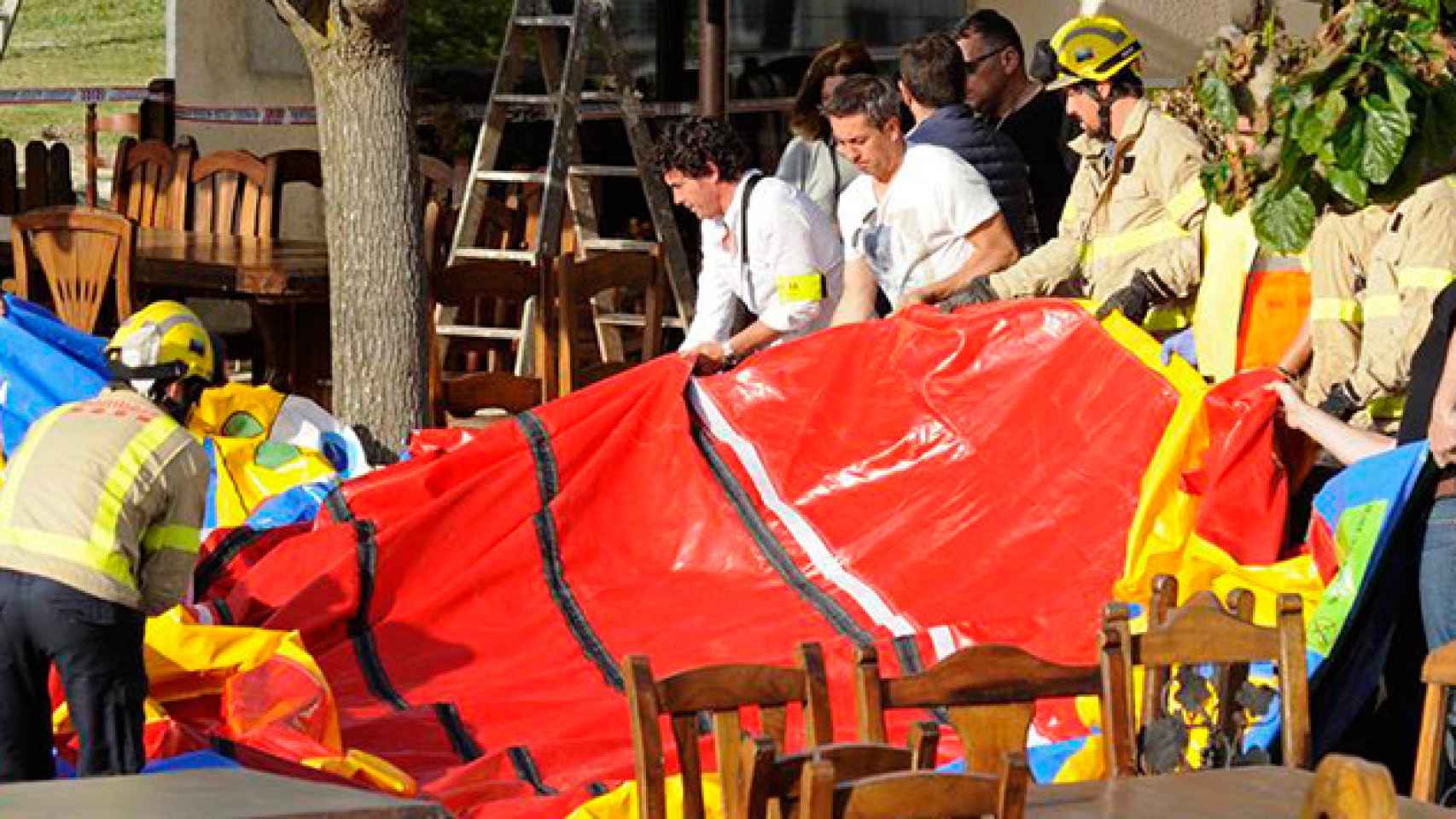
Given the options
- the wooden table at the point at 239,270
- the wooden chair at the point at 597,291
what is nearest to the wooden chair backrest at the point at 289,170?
the wooden table at the point at 239,270

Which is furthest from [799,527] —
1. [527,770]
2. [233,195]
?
[233,195]

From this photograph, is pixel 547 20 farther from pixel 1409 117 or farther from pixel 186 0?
pixel 1409 117

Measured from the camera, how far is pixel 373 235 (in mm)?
9281

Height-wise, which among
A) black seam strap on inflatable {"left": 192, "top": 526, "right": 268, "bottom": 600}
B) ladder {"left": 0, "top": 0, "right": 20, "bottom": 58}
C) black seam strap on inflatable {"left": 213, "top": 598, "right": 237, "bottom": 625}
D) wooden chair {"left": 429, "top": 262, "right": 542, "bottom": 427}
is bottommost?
black seam strap on inflatable {"left": 213, "top": 598, "right": 237, "bottom": 625}

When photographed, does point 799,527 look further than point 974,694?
Yes

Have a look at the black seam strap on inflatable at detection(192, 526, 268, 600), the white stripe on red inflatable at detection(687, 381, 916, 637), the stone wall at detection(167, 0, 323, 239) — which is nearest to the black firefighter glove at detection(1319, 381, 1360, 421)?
the white stripe on red inflatable at detection(687, 381, 916, 637)

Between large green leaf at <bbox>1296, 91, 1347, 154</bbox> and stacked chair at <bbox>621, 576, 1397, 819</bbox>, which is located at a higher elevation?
large green leaf at <bbox>1296, 91, 1347, 154</bbox>

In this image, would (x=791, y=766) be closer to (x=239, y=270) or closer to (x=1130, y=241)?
(x=1130, y=241)

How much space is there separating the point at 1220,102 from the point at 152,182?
918 centimetres

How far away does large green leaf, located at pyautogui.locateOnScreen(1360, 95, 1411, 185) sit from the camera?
14.0ft

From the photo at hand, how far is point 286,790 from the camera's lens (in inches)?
152

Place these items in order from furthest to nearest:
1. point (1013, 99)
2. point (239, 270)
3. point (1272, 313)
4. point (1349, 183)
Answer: point (239, 270) → point (1013, 99) → point (1272, 313) → point (1349, 183)

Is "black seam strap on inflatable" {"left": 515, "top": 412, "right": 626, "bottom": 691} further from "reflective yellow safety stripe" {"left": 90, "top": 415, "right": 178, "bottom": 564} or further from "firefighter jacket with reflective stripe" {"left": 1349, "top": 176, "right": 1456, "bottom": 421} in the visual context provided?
"firefighter jacket with reflective stripe" {"left": 1349, "top": 176, "right": 1456, "bottom": 421}

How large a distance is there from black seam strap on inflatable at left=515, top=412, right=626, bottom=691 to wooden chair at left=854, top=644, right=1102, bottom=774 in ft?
9.85
